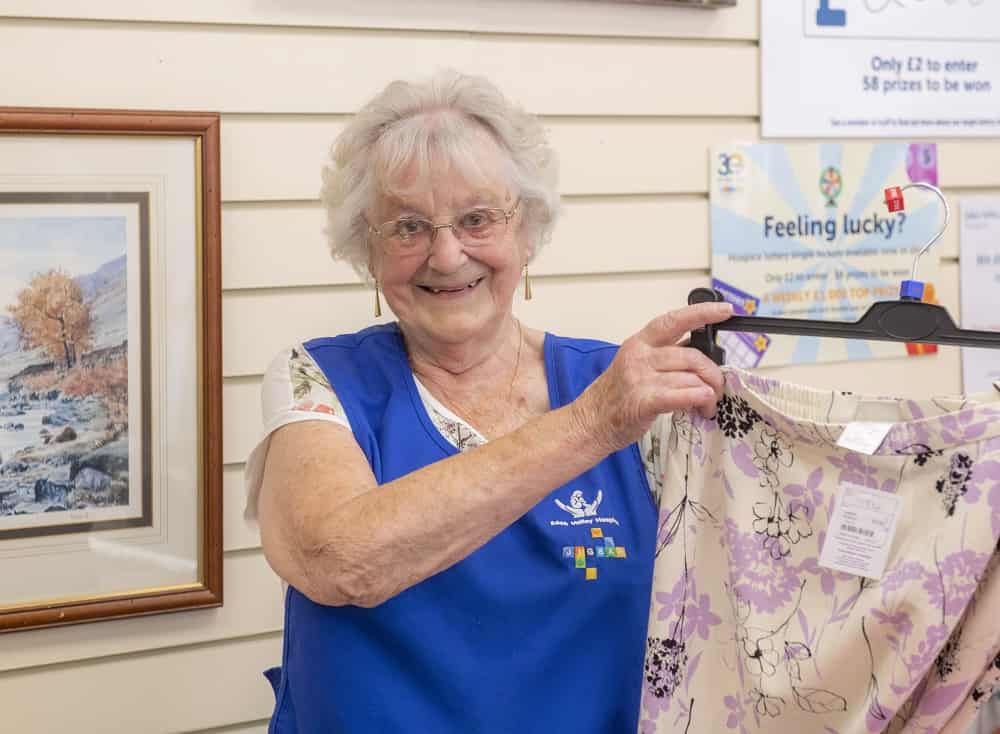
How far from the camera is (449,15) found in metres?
1.85

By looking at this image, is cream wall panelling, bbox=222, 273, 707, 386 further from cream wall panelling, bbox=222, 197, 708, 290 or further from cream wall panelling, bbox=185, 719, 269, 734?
cream wall panelling, bbox=185, 719, 269, 734

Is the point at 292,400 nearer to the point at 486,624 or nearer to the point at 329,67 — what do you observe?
the point at 486,624

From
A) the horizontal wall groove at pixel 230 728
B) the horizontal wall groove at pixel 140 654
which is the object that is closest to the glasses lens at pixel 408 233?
the horizontal wall groove at pixel 140 654

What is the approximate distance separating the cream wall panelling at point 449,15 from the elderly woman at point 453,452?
0.40 metres

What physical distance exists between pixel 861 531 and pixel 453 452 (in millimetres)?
540

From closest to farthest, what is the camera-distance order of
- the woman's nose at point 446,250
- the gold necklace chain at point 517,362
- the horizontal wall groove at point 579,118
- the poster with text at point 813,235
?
1. the woman's nose at point 446,250
2. the gold necklace chain at point 517,362
3. the horizontal wall groove at point 579,118
4. the poster with text at point 813,235

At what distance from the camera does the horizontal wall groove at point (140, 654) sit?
1.65m

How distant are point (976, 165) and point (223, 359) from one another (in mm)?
1727

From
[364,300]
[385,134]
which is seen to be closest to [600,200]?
[364,300]

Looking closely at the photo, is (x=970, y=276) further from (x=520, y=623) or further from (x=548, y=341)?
(x=520, y=623)

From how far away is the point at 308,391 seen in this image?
1364 mm

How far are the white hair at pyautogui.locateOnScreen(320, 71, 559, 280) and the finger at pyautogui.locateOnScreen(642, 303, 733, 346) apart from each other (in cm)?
35

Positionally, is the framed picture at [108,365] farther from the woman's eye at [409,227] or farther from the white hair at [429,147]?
the woman's eye at [409,227]

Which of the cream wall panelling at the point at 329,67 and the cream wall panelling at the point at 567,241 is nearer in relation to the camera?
the cream wall panelling at the point at 329,67
